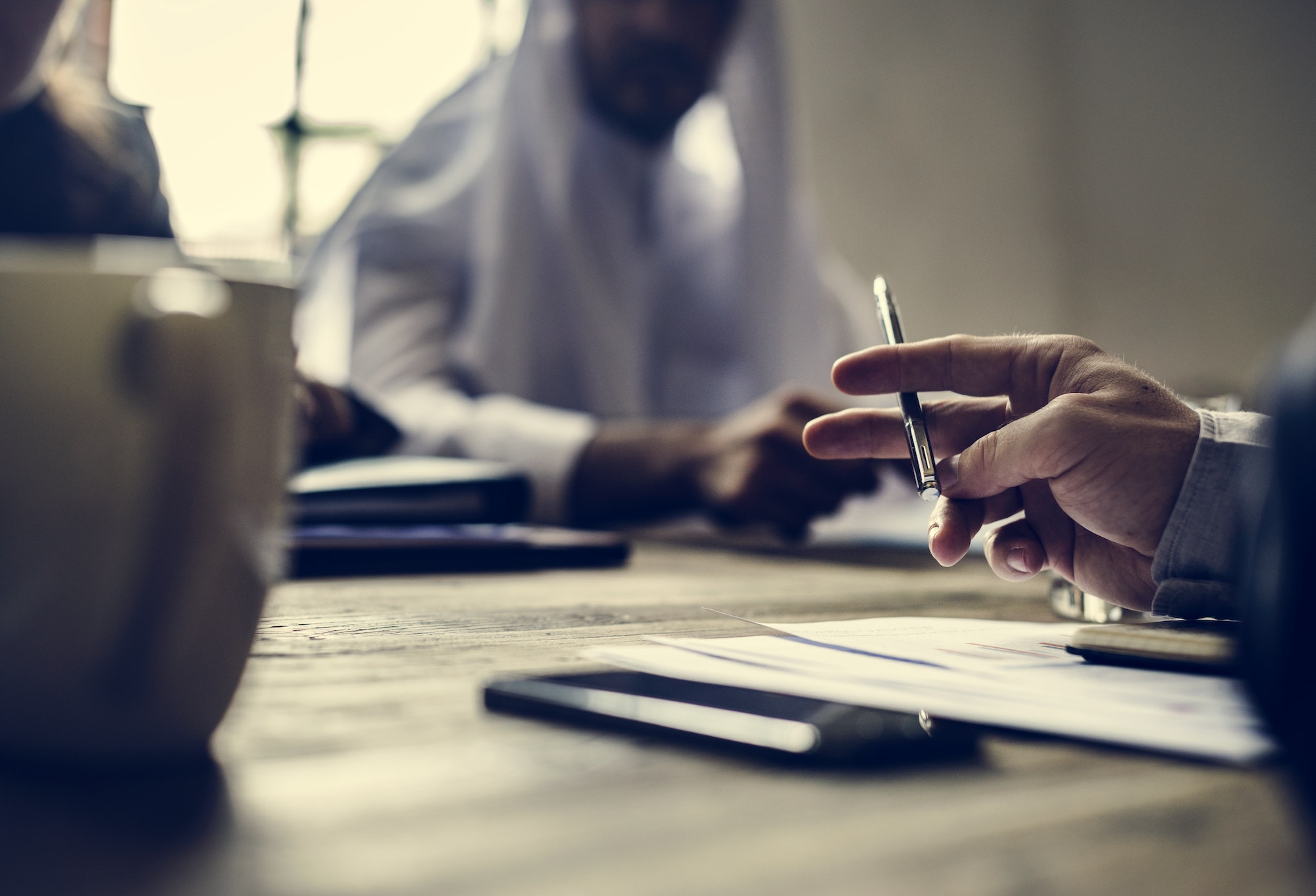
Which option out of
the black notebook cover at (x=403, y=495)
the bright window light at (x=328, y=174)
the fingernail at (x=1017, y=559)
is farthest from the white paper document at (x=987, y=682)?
the bright window light at (x=328, y=174)

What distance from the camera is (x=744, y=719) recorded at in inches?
9.5

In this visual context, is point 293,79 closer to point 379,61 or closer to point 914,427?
point 379,61

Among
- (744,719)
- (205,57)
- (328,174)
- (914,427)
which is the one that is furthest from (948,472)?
(328,174)

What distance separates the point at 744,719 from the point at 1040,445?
249mm

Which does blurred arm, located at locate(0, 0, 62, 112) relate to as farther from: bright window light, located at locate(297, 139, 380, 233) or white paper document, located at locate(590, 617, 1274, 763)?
bright window light, located at locate(297, 139, 380, 233)

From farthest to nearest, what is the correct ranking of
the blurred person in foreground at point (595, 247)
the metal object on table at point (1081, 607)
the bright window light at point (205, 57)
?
the bright window light at point (205, 57) < the blurred person in foreground at point (595, 247) < the metal object on table at point (1081, 607)

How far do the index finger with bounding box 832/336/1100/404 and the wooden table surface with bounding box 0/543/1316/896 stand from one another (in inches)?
9.5

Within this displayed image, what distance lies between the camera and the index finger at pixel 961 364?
0.47 meters

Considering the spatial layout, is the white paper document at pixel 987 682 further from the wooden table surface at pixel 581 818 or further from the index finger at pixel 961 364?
the index finger at pixel 961 364

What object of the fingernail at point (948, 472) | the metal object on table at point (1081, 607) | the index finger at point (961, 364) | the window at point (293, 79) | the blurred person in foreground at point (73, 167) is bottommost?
the metal object on table at point (1081, 607)

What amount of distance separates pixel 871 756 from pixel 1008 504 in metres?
0.35

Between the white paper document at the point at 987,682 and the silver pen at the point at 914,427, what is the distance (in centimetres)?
10

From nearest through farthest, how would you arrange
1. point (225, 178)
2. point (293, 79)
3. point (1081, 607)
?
point (1081, 607)
point (225, 178)
point (293, 79)

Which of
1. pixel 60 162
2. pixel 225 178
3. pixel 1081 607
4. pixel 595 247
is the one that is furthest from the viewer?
pixel 225 178
